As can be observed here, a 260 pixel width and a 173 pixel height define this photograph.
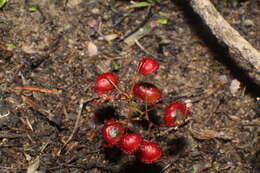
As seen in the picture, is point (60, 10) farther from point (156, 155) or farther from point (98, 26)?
point (156, 155)

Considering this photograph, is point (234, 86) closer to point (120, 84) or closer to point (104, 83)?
point (120, 84)

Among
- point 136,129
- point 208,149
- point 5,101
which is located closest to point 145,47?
point 136,129

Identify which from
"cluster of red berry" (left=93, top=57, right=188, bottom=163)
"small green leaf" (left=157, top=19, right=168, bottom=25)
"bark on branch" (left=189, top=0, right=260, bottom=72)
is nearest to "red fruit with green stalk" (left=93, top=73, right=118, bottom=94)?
"cluster of red berry" (left=93, top=57, right=188, bottom=163)

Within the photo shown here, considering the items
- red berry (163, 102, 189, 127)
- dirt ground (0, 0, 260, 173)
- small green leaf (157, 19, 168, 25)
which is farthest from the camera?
small green leaf (157, 19, 168, 25)

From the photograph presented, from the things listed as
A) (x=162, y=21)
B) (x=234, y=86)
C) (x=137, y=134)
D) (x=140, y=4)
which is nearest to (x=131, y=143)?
(x=137, y=134)

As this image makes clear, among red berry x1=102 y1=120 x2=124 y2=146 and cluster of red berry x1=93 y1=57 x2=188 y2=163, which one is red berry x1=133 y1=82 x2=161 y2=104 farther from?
red berry x1=102 y1=120 x2=124 y2=146

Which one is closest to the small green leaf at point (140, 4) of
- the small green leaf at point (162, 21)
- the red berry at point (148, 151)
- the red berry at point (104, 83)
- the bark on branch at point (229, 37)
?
the small green leaf at point (162, 21)

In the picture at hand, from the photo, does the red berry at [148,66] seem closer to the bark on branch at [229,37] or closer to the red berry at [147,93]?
the red berry at [147,93]
